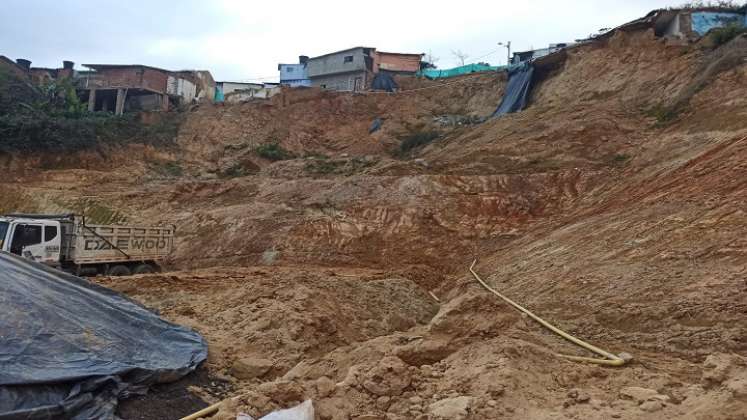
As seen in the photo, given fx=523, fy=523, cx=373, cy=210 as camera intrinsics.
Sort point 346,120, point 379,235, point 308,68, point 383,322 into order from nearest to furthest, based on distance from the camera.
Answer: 1. point 383,322
2. point 379,235
3. point 346,120
4. point 308,68

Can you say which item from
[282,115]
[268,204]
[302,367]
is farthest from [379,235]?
[282,115]

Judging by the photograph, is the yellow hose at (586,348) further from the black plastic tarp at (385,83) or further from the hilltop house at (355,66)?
the hilltop house at (355,66)

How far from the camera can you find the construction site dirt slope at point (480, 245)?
447 centimetres

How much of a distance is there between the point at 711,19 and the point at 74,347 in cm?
2609

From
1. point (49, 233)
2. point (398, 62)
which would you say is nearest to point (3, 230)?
point (49, 233)

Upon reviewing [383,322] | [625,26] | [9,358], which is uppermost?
[625,26]

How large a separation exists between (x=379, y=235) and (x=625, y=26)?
16.0 m

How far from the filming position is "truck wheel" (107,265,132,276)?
13273 millimetres

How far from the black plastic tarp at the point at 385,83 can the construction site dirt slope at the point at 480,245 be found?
203 inches

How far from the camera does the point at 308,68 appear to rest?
135 ft

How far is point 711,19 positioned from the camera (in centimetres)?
2219

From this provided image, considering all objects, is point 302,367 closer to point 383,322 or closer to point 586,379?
point 586,379

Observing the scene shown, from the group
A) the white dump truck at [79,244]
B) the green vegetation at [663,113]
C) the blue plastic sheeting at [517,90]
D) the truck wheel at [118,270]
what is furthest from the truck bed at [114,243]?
the blue plastic sheeting at [517,90]

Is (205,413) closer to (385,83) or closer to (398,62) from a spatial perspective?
(385,83)
